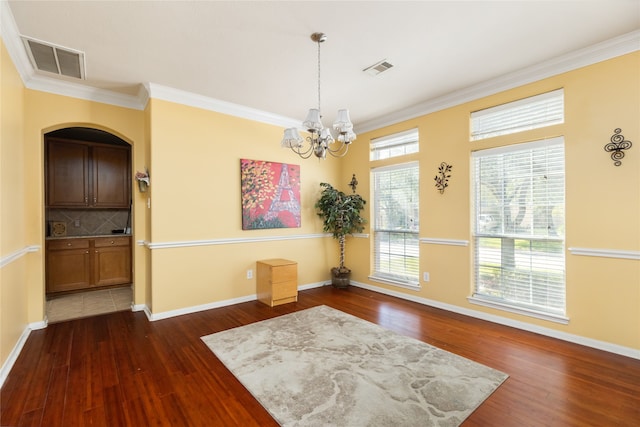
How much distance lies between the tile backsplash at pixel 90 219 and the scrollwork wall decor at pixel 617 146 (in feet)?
23.2

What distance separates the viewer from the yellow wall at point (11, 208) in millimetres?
2273

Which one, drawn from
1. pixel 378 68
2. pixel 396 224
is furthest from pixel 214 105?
pixel 396 224

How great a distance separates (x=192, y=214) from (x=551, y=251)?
422cm

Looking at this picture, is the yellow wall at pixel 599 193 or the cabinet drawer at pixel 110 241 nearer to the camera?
the yellow wall at pixel 599 193

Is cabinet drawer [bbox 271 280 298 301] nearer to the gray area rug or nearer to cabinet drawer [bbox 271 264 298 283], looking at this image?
cabinet drawer [bbox 271 264 298 283]

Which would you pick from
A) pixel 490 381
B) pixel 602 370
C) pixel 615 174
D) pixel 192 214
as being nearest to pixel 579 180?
pixel 615 174

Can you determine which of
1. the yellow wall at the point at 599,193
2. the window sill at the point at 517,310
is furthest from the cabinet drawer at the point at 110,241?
the yellow wall at the point at 599,193

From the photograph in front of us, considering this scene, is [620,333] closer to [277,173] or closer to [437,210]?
[437,210]

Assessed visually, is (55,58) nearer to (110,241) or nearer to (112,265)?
(110,241)

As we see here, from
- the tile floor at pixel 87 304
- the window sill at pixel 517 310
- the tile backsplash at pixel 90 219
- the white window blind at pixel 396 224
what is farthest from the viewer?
the tile backsplash at pixel 90 219

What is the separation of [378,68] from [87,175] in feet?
16.5

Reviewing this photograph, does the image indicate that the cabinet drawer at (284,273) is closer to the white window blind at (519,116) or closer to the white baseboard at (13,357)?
the white baseboard at (13,357)

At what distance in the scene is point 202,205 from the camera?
3.84 metres

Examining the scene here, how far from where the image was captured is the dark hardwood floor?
71.2 inches
